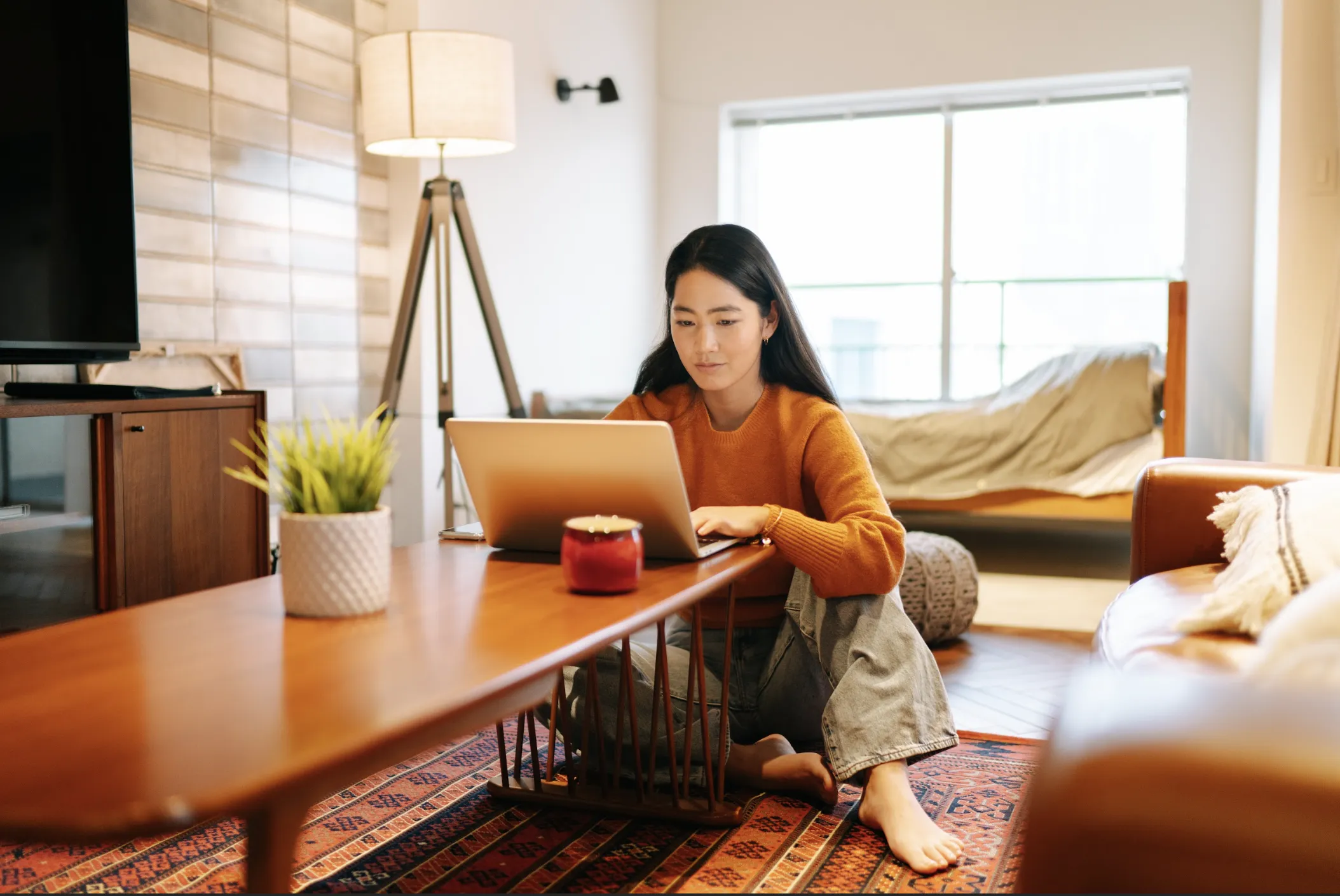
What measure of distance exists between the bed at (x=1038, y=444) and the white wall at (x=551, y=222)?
0.44 m

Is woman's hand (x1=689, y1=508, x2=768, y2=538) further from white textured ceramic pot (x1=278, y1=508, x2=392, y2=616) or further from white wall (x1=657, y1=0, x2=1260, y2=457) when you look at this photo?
white wall (x1=657, y1=0, x2=1260, y2=457)

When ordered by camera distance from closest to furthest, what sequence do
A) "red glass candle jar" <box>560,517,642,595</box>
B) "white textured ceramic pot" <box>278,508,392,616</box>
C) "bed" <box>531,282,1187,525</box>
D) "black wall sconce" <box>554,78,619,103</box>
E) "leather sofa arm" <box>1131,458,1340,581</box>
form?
"white textured ceramic pot" <box>278,508,392,616</box> < "red glass candle jar" <box>560,517,642,595</box> < "leather sofa arm" <box>1131,458,1340,581</box> < "bed" <box>531,282,1187,525</box> < "black wall sconce" <box>554,78,619,103</box>

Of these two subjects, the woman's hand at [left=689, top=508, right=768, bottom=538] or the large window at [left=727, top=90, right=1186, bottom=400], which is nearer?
the woman's hand at [left=689, top=508, right=768, bottom=538]

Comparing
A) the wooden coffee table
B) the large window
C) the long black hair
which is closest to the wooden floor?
the long black hair

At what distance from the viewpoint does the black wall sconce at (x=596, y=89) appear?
4.67 m

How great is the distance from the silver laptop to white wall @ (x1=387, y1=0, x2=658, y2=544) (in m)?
2.26

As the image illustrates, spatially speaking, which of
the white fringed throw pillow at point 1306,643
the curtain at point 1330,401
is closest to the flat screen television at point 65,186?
the white fringed throw pillow at point 1306,643

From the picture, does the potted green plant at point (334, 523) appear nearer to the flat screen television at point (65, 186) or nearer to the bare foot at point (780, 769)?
the bare foot at point (780, 769)

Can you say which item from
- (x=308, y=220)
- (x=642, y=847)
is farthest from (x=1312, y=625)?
(x=308, y=220)

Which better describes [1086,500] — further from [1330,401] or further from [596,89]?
[596,89]

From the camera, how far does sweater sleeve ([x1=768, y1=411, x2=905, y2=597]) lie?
5.23ft

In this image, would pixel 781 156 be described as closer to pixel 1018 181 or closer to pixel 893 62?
pixel 893 62

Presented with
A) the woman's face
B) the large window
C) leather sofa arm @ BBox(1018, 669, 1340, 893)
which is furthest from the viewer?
the large window

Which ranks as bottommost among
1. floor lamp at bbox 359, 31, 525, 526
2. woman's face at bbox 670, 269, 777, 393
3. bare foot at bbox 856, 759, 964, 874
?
bare foot at bbox 856, 759, 964, 874
